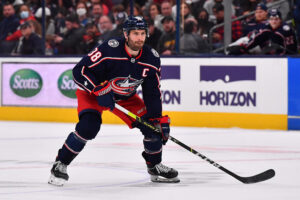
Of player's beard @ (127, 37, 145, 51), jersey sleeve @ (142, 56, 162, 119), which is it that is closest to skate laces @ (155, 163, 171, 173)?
jersey sleeve @ (142, 56, 162, 119)

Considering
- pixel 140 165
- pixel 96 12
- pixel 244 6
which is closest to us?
pixel 140 165

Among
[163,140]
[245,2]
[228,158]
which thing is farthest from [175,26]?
[163,140]

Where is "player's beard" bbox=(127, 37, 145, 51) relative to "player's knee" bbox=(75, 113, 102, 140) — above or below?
above

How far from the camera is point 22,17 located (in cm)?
1229

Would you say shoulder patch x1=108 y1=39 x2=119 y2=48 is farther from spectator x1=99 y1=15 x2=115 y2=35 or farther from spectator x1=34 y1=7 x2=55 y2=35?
spectator x1=34 y1=7 x2=55 y2=35

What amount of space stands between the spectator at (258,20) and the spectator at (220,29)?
0.08 meters

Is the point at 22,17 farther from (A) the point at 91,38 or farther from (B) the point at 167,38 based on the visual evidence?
(B) the point at 167,38

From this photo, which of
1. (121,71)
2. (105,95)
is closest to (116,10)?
(121,71)

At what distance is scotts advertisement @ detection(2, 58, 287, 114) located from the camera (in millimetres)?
9977

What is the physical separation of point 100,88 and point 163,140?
0.62m

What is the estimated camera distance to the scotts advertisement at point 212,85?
9.98 metres

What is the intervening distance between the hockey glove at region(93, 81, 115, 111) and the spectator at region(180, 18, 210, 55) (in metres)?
5.30

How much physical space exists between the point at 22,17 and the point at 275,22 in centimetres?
426

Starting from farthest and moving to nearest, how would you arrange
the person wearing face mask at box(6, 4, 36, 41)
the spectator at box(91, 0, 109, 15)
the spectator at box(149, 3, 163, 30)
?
the person wearing face mask at box(6, 4, 36, 41)
the spectator at box(91, 0, 109, 15)
the spectator at box(149, 3, 163, 30)
